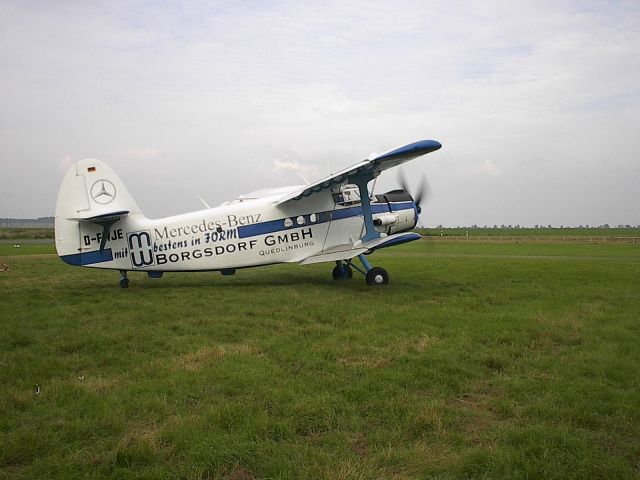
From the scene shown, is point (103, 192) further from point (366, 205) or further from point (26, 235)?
point (26, 235)

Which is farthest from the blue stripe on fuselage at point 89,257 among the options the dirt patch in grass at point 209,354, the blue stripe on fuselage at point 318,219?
the dirt patch in grass at point 209,354

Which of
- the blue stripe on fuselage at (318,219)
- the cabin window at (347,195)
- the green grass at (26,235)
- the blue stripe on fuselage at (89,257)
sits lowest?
the blue stripe on fuselage at (89,257)

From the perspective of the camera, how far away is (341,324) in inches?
354

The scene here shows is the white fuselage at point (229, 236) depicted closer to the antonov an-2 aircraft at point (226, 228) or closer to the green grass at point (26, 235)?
the antonov an-2 aircraft at point (226, 228)

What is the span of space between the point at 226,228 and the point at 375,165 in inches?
174

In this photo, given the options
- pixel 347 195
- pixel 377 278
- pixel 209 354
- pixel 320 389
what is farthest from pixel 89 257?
pixel 320 389

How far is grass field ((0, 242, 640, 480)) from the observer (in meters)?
3.85

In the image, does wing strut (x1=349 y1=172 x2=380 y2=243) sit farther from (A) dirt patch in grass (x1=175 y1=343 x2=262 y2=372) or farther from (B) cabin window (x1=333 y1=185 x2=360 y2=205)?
(A) dirt patch in grass (x1=175 y1=343 x2=262 y2=372)

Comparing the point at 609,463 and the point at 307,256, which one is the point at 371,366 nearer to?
the point at 609,463

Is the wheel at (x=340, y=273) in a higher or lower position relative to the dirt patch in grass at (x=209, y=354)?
higher

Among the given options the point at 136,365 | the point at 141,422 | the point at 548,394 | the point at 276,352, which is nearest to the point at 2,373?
the point at 136,365

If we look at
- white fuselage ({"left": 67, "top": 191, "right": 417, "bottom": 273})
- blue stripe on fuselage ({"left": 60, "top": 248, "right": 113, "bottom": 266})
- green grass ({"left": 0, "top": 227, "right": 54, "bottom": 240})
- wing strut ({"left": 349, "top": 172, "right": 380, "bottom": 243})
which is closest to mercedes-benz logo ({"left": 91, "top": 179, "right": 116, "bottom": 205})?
white fuselage ({"left": 67, "top": 191, "right": 417, "bottom": 273})

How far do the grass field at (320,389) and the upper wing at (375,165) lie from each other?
3663 millimetres

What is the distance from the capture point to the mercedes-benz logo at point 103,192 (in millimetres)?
13633
